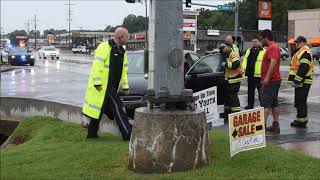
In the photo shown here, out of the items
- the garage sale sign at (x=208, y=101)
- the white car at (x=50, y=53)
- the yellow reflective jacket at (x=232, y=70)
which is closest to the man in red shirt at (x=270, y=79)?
the garage sale sign at (x=208, y=101)

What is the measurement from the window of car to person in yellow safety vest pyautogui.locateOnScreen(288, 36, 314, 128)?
231 centimetres

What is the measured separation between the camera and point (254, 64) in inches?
510

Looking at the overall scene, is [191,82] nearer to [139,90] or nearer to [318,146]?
[139,90]

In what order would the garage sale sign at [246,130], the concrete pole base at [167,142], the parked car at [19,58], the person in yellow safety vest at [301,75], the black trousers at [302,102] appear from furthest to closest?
the parked car at [19,58] < the black trousers at [302,102] < the person in yellow safety vest at [301,75] < the garage sale sign at [246,130] < the concrete pole base at [167,142]

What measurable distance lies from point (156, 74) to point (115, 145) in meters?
1.69

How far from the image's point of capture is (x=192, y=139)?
247 inches

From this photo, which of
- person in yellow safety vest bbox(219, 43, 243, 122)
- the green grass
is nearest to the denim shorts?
person in yellow safety vest bbox(219, 43, 243, 122)

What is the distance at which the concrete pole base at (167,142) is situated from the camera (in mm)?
6199

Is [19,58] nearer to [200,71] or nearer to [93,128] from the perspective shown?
[200,71]

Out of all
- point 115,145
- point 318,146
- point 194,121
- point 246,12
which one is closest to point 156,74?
point 194,121

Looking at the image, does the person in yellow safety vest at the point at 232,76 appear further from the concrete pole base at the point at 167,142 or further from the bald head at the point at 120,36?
the concrete pole base at the point at 167,142

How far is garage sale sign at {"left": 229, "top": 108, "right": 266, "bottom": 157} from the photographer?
6.49m

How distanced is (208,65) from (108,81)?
5.27 meters

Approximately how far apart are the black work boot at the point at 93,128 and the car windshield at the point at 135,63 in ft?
13.3
